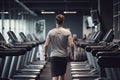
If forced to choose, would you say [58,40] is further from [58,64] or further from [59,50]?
[58,64]

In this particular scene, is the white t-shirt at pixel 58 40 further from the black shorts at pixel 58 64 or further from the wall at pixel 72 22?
the wall at pixel 72 22

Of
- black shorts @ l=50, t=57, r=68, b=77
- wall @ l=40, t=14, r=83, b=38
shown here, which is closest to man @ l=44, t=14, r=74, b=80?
black shorts @ l=50, t=57, r=68, b=77

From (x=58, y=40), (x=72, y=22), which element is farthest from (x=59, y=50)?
(x=72, y=22)

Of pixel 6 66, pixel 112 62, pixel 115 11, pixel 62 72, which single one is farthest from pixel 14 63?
pixel 112 62

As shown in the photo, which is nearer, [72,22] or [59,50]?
[59,50]

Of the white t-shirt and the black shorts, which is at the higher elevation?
the white t-shirt

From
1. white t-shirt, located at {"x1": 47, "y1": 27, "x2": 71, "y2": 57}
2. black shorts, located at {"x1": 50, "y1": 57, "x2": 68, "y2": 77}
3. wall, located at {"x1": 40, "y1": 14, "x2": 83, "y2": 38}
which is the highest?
wall, located at {"x1": 40, "y1": 14, "x2": 83, "y2": 38}

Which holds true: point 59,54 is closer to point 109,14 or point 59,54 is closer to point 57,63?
point 57,63

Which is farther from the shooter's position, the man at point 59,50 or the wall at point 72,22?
the wall at point 72,22

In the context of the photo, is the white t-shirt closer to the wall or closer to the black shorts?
the black shorts

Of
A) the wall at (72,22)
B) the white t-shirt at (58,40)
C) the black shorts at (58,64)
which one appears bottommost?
the black shorts at (58,64)

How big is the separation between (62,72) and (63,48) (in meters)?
0.39

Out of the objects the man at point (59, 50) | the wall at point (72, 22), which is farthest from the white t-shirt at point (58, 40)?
the wall at point (72, 22)

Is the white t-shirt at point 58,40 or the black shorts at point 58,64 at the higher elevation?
the white t-shirt at point 58,40
